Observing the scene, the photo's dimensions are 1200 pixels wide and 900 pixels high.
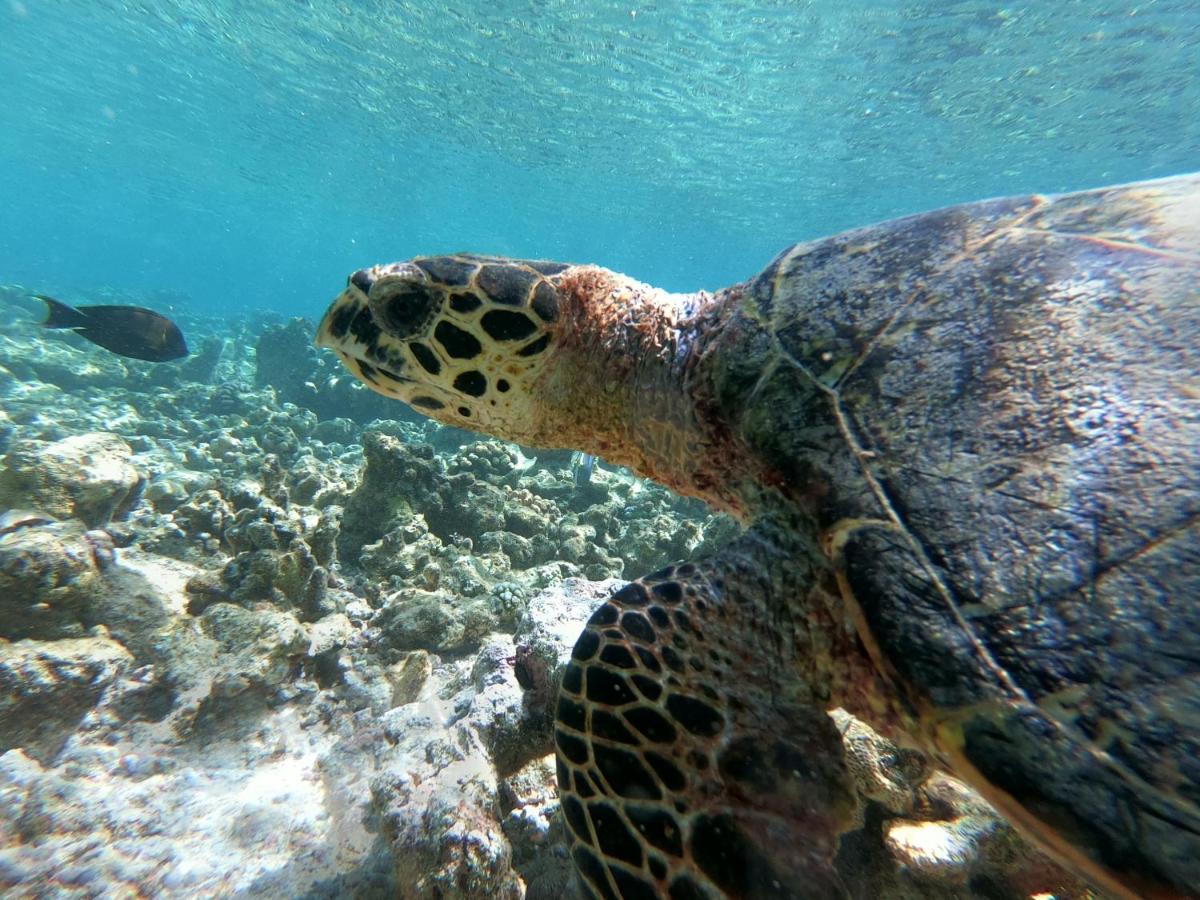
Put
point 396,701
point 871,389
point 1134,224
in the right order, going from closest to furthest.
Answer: point 871,389
point 1134,224
point 396,701

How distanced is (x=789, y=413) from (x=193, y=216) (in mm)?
108250

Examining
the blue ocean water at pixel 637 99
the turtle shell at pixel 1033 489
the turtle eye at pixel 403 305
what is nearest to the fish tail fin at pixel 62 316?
the turtle eye at pixel 403 305

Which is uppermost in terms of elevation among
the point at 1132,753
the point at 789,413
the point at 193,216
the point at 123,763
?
the point at 193,216

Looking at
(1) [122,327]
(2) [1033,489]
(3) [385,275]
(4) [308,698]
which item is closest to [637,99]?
(1) [122,327]

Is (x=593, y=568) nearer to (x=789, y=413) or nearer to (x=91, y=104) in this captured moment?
(x=789, y=413)

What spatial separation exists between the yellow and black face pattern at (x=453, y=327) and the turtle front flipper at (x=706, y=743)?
45.0 inches

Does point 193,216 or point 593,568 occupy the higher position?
point 193,216

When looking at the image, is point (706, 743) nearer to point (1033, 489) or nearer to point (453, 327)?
point (1033, 489)

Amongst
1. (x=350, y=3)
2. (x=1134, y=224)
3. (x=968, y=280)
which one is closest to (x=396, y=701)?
(x=968, y=280)

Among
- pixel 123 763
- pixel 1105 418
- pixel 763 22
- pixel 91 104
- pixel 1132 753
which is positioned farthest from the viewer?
pixel 91 104

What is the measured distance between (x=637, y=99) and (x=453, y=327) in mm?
23419

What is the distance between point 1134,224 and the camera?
1.61m

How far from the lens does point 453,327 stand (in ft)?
7.72

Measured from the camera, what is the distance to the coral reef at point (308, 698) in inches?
79.4
